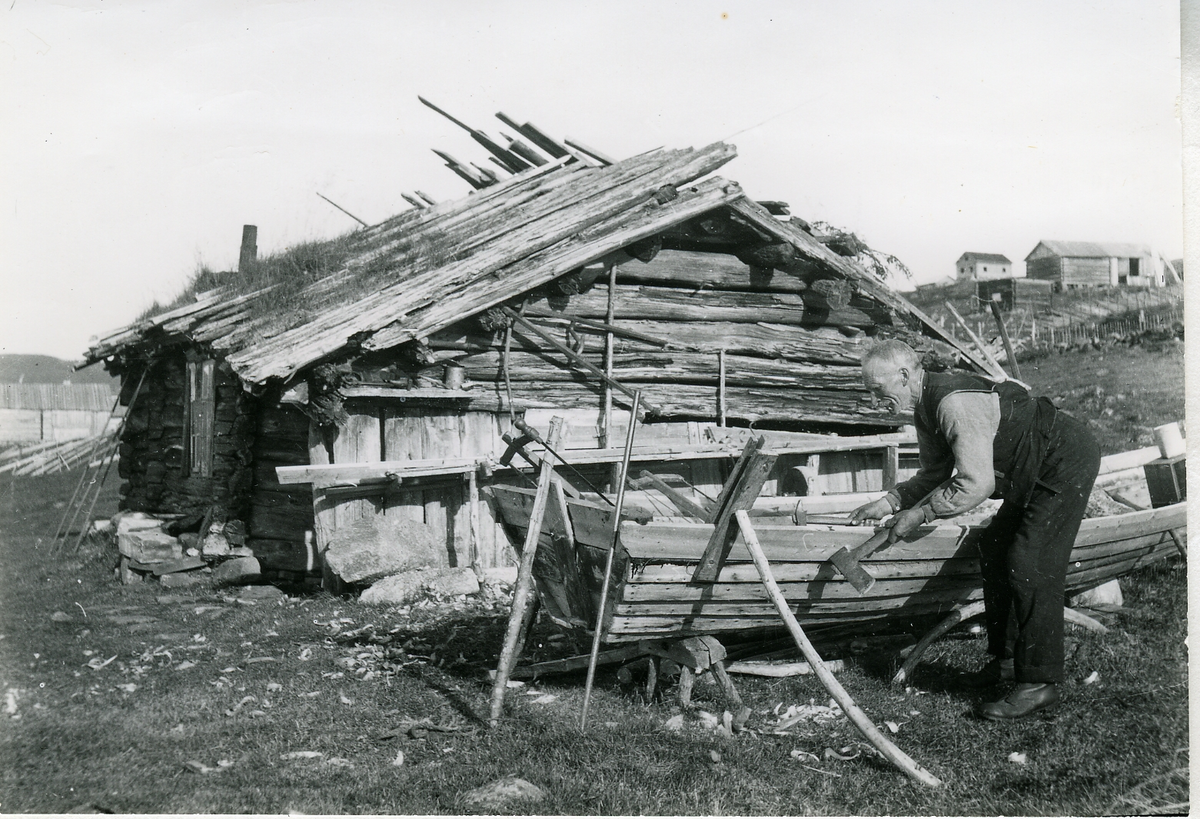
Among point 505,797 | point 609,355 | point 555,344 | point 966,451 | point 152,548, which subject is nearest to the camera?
point 505,797

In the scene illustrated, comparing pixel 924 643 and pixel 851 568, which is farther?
pixel 924 643

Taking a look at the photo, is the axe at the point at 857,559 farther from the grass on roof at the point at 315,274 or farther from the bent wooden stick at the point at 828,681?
the grass on roof at the point at 315,274

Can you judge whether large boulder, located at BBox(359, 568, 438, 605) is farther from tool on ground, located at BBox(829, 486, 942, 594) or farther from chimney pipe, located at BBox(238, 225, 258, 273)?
→ chimney pipe, located at BBox(238, 225, 258, 273)

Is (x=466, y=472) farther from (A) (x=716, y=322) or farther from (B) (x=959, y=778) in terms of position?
(B) (x=959, y=778)

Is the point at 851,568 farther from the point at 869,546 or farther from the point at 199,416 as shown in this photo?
the point at 199,416

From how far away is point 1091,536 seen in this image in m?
5.06

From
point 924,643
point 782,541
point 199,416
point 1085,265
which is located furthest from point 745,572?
point 1085,265

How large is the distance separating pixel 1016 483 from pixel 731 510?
1522 mm

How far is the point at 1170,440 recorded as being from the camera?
6.83 metres

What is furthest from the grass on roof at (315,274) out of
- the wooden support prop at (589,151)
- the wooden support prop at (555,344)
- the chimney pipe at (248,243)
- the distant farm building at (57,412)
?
the distant farm building at (57,412)

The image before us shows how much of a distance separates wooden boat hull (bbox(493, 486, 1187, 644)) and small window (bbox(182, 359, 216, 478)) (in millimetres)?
5626

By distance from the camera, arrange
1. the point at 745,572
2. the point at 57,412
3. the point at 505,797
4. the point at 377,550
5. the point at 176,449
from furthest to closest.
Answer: the point at 57,412 < the point at 176,449 < the point at 377,550 < the point at 745,572 < the point at 505,797

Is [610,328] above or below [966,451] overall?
above

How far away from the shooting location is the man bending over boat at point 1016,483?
4.35 m
